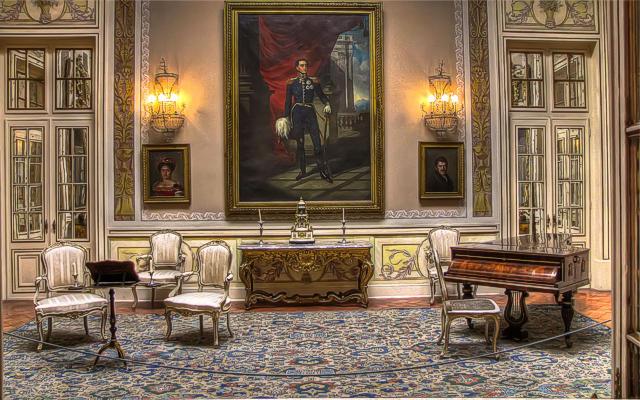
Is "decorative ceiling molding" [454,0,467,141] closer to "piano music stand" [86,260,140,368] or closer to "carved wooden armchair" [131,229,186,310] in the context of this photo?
"carved wooden armchair" [131,229,186,310]

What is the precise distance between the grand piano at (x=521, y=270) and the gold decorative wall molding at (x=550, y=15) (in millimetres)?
4145

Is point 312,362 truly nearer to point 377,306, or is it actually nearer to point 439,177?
point 377,306

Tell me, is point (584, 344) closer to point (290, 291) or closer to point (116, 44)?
point (290, 291)

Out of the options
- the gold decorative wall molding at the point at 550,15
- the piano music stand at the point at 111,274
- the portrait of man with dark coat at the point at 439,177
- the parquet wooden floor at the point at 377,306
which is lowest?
the parquet wooden floor at the point at 377,306

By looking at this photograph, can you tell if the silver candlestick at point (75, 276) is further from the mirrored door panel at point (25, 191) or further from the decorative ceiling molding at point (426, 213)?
the decorative ceiling molding at point (426, 213)

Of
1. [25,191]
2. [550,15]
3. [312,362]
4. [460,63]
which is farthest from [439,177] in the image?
[25,191]

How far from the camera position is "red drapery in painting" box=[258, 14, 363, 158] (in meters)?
8.68

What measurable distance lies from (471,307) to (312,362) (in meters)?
1.60

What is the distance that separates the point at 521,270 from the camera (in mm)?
5512

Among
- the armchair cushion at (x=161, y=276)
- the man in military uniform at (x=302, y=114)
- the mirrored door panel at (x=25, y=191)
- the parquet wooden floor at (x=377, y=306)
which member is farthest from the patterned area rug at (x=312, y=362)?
the man in military uniform at (x=302, y=114)

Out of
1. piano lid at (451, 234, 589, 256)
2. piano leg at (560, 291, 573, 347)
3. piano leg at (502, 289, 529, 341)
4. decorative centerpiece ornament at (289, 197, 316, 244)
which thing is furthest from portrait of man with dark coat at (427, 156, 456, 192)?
piano leg at (560, 291, 573, 347)

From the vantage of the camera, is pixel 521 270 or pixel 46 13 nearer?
pixel 521 270

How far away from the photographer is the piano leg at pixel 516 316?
6078mm

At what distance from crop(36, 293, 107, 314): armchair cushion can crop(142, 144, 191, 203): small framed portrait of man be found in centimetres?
262
